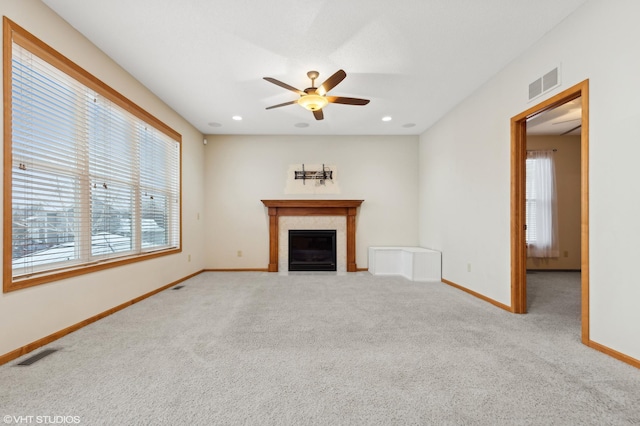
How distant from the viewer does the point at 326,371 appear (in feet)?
6.01

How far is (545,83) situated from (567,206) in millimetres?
4362

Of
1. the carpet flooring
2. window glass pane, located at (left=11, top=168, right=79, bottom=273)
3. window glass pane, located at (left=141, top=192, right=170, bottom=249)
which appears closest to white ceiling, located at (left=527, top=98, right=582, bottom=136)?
the carpet flooring

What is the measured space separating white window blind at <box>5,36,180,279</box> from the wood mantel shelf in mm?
2180

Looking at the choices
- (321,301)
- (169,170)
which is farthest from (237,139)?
(321,301)

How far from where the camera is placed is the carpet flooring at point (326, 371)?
1433mm

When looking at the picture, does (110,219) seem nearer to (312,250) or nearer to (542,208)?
(312,250)

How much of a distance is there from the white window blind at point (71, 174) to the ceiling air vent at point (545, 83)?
4.34m

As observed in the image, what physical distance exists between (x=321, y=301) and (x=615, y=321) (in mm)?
2584

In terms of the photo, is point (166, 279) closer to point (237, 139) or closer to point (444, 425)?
point (237, 139)

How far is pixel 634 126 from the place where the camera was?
6.24 feet

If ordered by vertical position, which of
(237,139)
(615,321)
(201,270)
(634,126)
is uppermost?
(237,139)

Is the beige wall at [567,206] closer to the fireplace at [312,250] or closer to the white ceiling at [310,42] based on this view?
the white ceiling at [310,42]

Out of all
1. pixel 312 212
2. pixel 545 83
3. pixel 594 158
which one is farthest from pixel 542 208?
pixel 312 212

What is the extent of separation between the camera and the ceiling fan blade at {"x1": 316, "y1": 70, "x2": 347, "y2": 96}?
275cm
